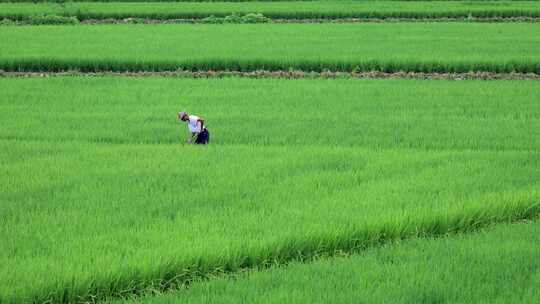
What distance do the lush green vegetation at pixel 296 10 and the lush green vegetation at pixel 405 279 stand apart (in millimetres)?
21582

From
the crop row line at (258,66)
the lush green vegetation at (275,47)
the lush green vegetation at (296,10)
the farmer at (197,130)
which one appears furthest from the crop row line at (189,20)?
the farmer at (197,130)

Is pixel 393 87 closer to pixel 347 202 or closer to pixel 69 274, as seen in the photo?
pixel 347 202

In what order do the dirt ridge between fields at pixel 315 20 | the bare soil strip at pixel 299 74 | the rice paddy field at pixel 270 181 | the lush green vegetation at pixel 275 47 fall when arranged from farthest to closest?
the dirt ridge between fields at pixel 315 20 < the lush green vegetation at pixel 275 47 < the bare soil strip at pixel 299 74 < the rice paddy field at pixel 270 181

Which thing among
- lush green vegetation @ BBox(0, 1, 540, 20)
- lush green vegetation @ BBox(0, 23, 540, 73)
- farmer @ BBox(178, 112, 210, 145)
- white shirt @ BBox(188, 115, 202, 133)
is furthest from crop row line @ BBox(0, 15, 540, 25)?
white shirt @ BBox(188, 115, 202, 133)

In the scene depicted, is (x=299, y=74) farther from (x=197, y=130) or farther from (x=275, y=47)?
(x=197, y=130)

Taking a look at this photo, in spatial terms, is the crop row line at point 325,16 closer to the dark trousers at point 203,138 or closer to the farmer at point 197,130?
the farmer at point 197,130

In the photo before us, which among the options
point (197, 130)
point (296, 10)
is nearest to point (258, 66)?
point (197, 130)

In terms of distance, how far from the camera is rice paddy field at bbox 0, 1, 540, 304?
496 centimetres

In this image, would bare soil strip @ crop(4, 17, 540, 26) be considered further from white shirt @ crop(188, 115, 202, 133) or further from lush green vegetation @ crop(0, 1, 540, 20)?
white shirt @ crop(188, 115, 202, 133)

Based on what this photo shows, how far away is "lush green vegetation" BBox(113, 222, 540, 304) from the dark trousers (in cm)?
338

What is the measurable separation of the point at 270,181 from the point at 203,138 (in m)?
1.71

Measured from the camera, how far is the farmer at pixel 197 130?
27.1 feet

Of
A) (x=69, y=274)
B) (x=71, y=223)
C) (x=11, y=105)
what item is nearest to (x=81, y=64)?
(x=11, y=105)

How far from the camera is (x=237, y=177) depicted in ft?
23.9
